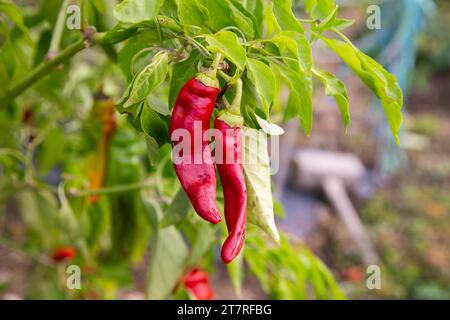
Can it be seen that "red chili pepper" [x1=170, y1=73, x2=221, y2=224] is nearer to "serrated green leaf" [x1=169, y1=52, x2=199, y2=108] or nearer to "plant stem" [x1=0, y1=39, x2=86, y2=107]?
"serrated green leaf" [x1=169, y1=52, x2=199, y2=108]

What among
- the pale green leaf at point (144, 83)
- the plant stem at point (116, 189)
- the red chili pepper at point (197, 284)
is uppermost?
the pale green leaf at point (144, 83)

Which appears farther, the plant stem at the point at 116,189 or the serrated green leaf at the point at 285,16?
the plant stem at the point at 116,189

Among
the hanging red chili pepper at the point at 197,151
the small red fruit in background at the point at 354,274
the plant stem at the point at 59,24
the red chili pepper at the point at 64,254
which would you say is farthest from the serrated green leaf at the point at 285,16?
the small red fruit in background at the point at 354,274

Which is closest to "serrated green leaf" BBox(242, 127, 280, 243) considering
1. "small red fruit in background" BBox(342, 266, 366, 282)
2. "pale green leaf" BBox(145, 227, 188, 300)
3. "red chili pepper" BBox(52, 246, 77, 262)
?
"pale green leaf" BBox(145, 227, 188, 300)

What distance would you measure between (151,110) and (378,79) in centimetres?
23

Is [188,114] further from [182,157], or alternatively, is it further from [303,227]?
[303,227]

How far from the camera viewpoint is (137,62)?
0.76m

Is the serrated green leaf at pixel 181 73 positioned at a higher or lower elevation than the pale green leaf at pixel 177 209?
higher

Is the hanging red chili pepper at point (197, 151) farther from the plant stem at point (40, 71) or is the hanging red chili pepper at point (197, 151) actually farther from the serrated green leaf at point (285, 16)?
the plant stem at point (40, 71)

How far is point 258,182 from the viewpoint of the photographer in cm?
69

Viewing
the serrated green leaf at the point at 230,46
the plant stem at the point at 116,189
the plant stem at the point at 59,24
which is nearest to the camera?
the serrated green leaf at the point at 230,46

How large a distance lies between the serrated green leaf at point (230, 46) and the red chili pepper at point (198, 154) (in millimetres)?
43

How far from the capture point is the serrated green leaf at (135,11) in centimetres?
66

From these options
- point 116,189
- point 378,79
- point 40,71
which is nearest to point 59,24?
point 40,71
